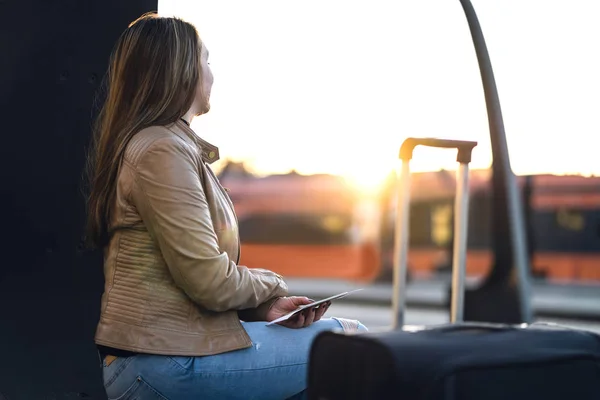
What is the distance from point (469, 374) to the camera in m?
1.75

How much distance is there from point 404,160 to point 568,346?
0.61 m

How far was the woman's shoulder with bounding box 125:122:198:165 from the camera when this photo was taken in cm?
199

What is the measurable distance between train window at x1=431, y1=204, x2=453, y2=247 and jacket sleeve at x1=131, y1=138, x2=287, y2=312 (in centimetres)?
2547

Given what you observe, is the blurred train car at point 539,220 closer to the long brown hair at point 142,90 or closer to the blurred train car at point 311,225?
the blurred train car at point 311,225

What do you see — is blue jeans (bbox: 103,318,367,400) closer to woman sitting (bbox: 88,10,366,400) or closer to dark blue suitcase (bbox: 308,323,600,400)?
woman sitting (bbox: 88,10,366,400)

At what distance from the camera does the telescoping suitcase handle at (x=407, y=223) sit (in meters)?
2.18

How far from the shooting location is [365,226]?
27.0 meters

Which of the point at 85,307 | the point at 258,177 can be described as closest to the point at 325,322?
the point at 85,307

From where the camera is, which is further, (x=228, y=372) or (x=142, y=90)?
(x=142, y=90)

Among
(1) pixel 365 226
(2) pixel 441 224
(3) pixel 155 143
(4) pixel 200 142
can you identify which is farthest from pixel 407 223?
(2) pixel 441 224

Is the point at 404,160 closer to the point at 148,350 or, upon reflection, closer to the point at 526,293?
the point at 148,350

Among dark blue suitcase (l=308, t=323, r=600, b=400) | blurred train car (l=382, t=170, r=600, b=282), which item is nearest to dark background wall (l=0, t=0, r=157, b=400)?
dark blue suitcase (l=308, t=323, r=600, b=400)

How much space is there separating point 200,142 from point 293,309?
0.45m

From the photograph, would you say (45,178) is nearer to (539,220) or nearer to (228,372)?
(228,372)
